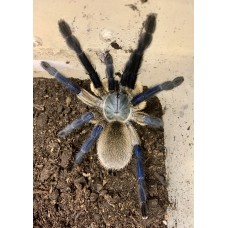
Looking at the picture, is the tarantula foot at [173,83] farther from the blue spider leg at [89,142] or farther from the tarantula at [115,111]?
the blue spider leg at [89,142]

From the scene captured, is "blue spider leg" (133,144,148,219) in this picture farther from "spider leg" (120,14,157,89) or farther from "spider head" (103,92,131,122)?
"spider leg" (120,14,157,89)

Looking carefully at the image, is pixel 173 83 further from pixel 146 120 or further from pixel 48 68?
pixel 48 68

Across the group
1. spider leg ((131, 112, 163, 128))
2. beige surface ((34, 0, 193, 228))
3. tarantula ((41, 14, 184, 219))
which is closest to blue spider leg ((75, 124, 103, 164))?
tarantula ((41, 14, 184, 219))

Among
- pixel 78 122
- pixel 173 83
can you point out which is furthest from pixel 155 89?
pixel 78 122

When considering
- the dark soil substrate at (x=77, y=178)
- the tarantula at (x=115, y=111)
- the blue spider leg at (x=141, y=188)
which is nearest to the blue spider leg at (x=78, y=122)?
the tarantula at (x=115, y=111)
